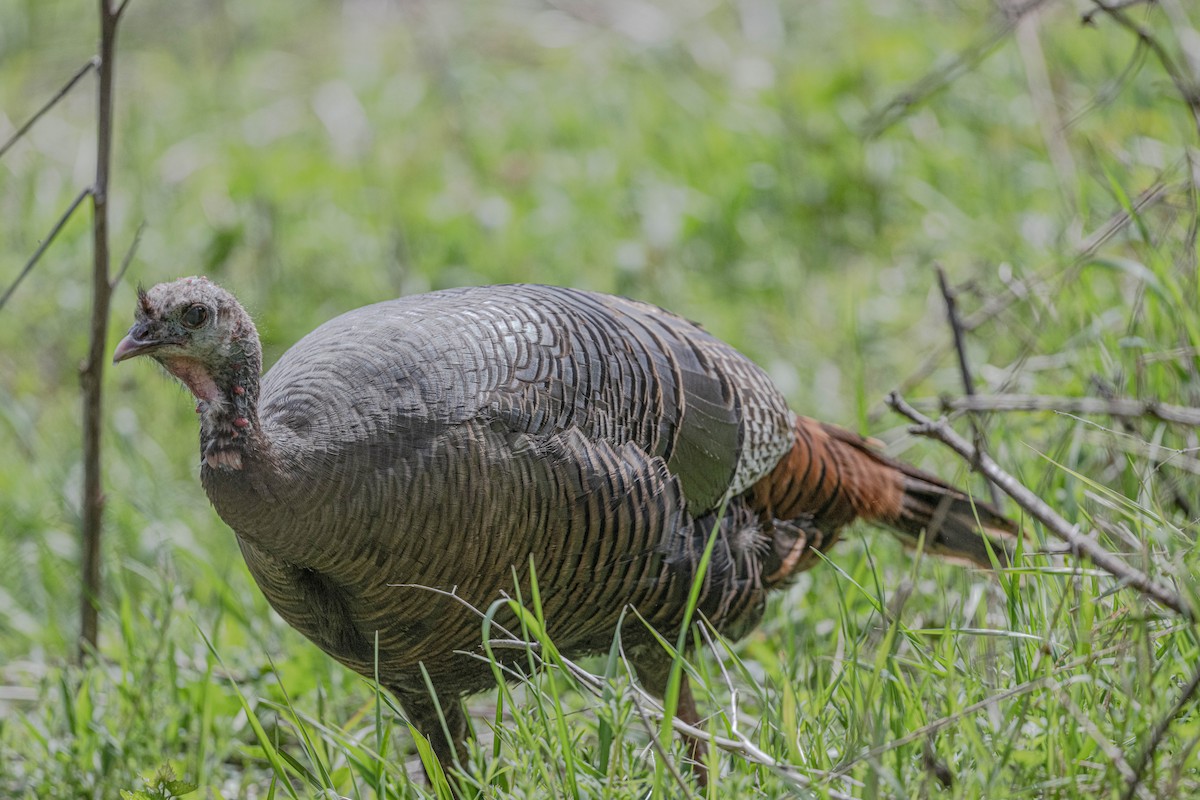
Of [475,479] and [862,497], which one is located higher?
[475,479]

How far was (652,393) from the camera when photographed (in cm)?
340

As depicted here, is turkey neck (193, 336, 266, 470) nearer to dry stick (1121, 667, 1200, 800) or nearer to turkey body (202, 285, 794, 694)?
turkey body (202, 285, 794, 694)

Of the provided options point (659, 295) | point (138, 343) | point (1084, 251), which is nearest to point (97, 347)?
point (138, 343)

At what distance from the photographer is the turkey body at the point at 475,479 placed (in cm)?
289

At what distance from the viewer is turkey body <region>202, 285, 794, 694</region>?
2891 mm

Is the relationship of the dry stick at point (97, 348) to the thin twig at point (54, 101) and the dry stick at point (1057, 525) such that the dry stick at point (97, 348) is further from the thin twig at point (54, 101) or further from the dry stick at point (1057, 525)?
the dry stick at point (1057, 525)

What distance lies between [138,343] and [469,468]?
772 mm

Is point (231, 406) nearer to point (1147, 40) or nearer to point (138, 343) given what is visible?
point (138, 343)

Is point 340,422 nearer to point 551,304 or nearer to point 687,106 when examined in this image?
point 551,304

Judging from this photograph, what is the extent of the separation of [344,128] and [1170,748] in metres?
6.16

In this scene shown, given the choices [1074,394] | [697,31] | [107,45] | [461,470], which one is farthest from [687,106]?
[461,470]

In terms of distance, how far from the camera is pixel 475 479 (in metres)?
2.95

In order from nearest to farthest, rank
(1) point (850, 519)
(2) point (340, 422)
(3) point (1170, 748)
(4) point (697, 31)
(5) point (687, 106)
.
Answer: (3) point (1170, 748) → (2) point (340, 422) → (1) point (850, 519) → (5) point (687, 106) → (4) point (697, 31)

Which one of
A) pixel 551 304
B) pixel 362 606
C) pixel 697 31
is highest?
pixel 697 31
